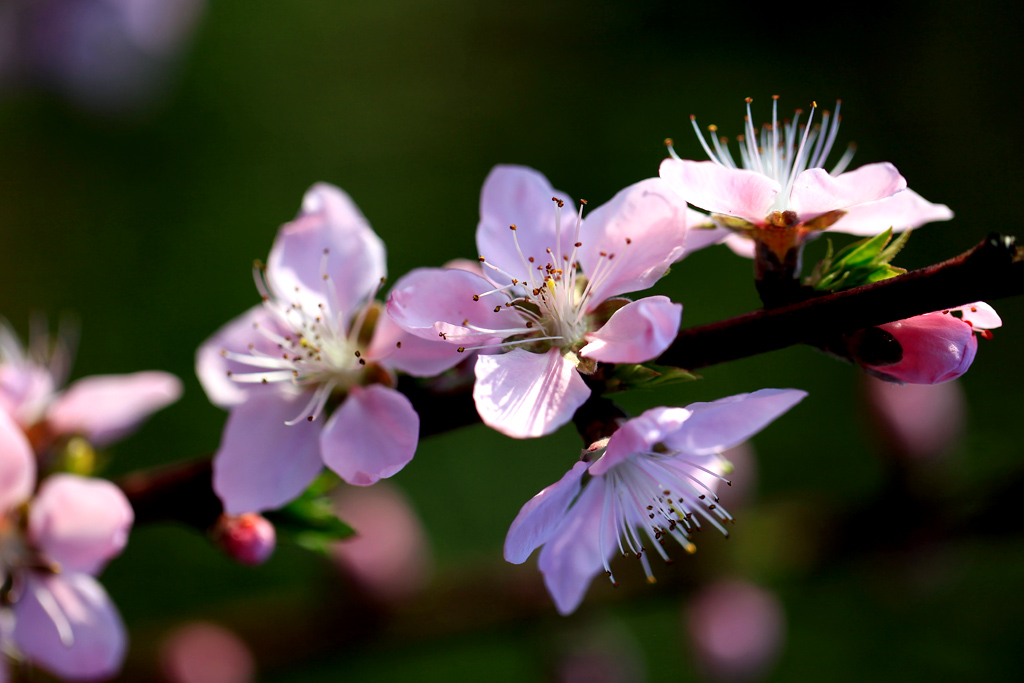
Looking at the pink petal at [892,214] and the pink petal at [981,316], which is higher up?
the pink petal at [892,214]

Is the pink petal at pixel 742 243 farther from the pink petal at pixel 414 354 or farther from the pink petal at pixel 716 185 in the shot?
the pink petal at pixel 414 354

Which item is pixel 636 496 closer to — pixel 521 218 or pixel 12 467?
pixel 521 218

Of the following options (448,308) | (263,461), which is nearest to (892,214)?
(448,308)

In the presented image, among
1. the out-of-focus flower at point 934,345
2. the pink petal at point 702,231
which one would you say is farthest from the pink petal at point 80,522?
the out-of-focus flower at point 934,345

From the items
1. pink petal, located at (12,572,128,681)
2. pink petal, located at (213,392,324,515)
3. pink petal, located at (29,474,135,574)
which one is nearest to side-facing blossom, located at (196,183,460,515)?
pink petal, located at (213,392,324,515)

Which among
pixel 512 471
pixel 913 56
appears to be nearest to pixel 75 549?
pixel 512 471
